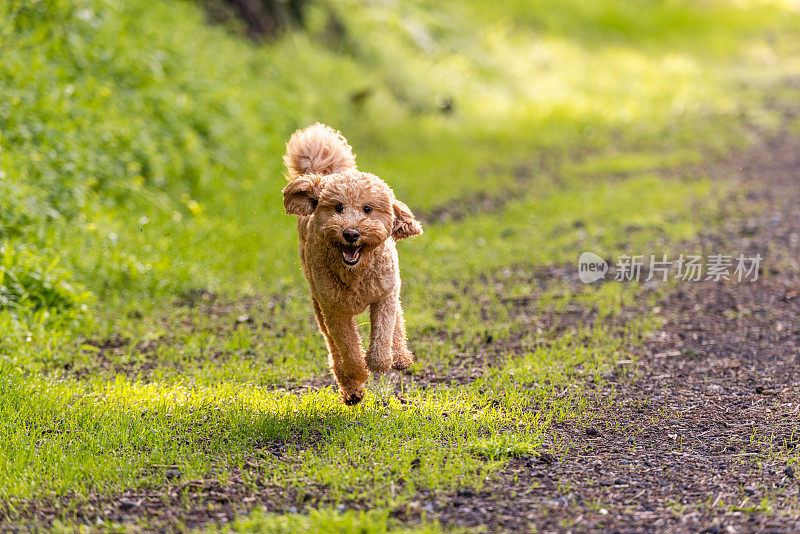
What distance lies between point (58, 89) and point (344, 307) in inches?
235

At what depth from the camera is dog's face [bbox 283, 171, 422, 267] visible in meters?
5.01

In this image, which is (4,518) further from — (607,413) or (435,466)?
(607,413)

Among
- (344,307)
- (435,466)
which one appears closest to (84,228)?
(344,307)

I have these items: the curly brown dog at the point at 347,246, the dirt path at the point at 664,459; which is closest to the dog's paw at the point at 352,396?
the curly brown dog at the point at 347,246

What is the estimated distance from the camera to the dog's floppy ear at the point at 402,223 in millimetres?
5375

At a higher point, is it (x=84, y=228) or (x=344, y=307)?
(x=84, y=228)

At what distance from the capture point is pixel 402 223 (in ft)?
17.7

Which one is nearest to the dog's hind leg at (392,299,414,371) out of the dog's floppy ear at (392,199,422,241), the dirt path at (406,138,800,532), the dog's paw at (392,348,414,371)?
the dog's paw at (392,348,414,371)

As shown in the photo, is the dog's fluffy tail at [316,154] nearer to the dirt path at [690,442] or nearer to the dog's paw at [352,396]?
the dog's paw at [352,396]

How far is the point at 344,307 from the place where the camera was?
550cm

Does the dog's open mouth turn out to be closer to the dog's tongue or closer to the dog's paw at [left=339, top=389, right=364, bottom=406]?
the dog's tongue

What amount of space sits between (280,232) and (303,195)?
4829mm

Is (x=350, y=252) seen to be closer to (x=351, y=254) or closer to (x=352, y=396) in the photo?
(x=351, y=254)

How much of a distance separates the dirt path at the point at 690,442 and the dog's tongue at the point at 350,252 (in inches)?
53.0
